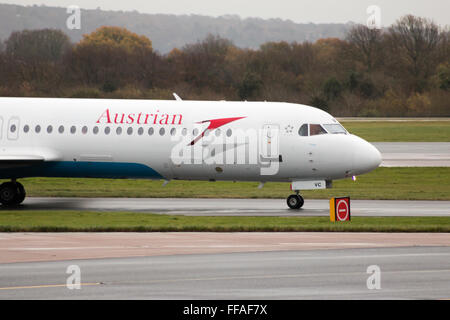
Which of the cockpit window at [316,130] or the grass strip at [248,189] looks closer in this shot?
the cockpit window at [316,130]

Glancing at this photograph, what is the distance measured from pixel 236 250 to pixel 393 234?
4927 millimetres

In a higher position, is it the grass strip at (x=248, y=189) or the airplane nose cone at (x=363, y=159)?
the airplane nose cone at (x=363, y=159)

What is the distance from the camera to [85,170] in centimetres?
3120

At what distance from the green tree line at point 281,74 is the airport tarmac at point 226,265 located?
165 ft

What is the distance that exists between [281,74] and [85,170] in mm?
76286

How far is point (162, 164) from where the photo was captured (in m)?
30.6

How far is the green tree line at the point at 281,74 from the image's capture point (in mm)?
81875

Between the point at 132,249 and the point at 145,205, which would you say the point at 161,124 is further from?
the point at 132,249

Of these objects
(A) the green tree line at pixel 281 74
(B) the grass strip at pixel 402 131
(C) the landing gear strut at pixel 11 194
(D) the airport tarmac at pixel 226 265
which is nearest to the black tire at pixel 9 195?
(C) the landing gear strut at pixel 11 194

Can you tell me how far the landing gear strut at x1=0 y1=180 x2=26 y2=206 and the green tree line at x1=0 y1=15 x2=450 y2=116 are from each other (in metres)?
38.6

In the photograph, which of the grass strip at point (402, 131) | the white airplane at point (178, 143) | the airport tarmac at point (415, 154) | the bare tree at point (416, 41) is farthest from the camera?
the bare tree at point (416, 41)

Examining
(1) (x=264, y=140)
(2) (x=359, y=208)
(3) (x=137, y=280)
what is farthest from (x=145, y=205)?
(3) (x=137, y=280)

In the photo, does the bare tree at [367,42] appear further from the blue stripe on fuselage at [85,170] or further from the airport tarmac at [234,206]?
the blue stripe on fuselage at [85,170]

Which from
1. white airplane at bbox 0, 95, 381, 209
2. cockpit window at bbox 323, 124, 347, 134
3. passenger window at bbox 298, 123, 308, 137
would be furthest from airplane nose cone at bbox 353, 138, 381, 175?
passenger window at bbox 298, 123, 308, 137
